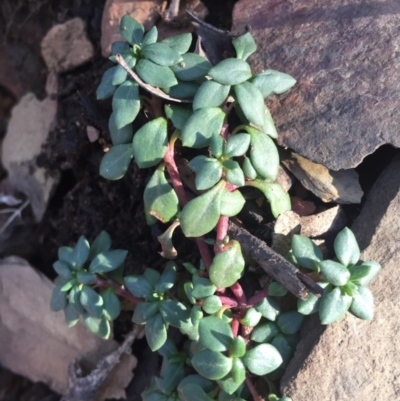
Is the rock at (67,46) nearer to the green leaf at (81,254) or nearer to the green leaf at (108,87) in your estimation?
the green leaf at (108,87)

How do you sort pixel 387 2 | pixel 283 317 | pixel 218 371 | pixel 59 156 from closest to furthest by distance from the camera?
pixel 218 371 < pixel 283 317 < pixel 387 2 < pixel 59 156

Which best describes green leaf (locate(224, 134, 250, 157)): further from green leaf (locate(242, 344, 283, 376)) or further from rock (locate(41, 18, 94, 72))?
rock (locate(41, 18, 94, 72))

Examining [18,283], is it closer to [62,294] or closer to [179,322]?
[62,294]

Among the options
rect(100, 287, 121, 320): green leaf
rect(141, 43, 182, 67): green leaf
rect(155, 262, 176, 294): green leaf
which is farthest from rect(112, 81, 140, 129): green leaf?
rect(100, 287, 121, 320): green leaf

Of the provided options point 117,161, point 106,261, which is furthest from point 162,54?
point 106,261

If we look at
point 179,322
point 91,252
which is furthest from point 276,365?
point 91,252

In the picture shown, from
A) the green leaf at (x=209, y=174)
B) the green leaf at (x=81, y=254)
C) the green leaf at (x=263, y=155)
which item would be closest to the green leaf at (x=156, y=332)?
the green leaf at (x=81, y=254)
